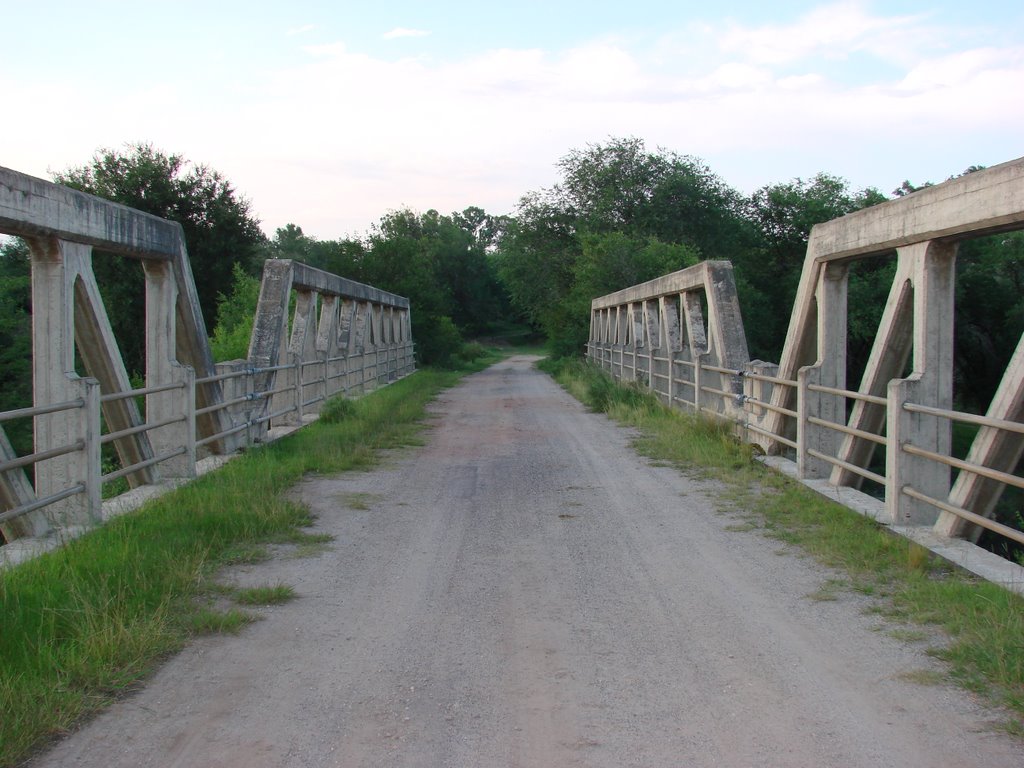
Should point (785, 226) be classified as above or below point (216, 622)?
above

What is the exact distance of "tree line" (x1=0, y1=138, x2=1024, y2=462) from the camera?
2836 centimetres

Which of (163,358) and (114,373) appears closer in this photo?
(114,373)

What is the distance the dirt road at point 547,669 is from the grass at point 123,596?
0.16m

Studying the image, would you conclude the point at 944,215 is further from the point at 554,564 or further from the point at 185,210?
the point at 185,210

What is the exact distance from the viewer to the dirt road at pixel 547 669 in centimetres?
354

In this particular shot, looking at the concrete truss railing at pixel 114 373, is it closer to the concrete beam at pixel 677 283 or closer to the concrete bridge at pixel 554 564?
the concrete bridge at pixel 554 564

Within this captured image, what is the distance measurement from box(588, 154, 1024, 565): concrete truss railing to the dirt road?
4.12ft

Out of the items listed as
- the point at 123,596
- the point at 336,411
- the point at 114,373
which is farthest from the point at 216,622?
the point at 336,411

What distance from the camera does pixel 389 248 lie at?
36.4m

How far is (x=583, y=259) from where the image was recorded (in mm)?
39156

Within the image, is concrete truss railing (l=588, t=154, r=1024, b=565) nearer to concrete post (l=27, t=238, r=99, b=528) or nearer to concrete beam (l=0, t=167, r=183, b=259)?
concrete post (l=27, t=238, r=99, b=528)

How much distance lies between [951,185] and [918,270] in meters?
0.74

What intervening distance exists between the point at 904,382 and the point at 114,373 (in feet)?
21.5

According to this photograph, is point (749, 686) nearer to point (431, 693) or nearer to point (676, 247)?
point (431, 693)
